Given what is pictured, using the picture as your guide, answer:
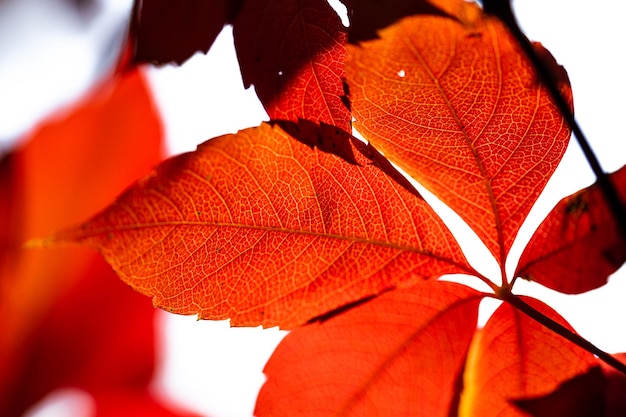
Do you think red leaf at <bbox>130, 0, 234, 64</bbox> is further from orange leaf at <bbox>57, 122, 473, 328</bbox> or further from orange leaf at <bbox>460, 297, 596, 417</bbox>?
orange leaf at <bbox>460, 297, 596, 417</bbox>

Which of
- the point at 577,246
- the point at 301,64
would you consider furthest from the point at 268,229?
the point at 577,246

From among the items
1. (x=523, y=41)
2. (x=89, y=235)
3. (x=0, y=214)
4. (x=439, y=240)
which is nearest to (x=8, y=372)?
(x=0, y=214)

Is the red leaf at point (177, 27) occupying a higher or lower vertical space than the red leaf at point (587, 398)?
higher

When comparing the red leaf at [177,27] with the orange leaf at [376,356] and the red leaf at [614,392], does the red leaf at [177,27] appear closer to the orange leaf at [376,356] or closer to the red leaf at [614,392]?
the orange leaf at [376,356]

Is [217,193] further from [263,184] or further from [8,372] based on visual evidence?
[8,372]

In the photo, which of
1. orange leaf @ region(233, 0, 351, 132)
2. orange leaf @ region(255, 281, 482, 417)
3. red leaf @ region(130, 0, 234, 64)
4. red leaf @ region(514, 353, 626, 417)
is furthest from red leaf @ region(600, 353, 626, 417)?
red leaf @ region(130, 0, 234, 64)

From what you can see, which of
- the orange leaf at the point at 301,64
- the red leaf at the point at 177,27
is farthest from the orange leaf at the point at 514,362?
the red leaf at the point at 177,27
